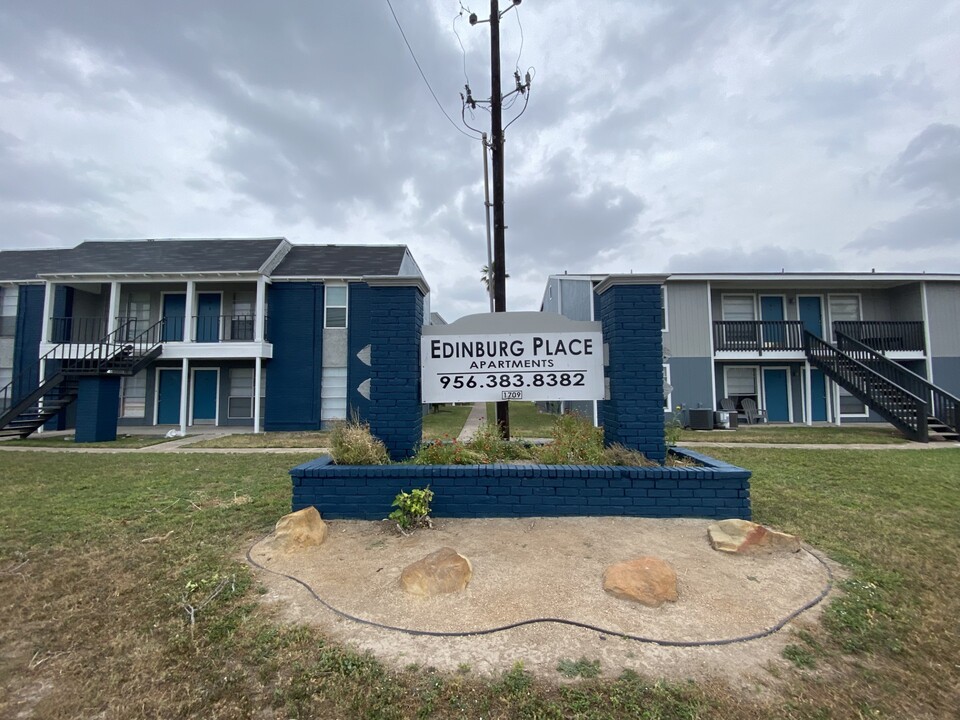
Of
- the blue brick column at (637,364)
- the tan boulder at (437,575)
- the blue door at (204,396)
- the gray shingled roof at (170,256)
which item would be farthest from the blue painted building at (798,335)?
the blue door at (204,396)

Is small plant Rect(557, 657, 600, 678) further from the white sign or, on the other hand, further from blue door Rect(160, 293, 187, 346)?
blue door Rect(160, 293, 187, 346)

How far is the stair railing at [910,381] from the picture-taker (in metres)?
12.2

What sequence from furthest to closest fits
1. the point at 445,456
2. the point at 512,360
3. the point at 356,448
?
1. the point at 512,360
2. the point at 445,456
3. the point at 356,448

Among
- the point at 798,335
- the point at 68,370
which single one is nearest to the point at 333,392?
the point at 68,370

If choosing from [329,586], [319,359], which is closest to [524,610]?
[329,586]

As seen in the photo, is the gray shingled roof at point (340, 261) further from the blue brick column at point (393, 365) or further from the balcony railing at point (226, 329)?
the blue brick column at point (393, 365)

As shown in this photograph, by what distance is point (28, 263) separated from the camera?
56.9ft

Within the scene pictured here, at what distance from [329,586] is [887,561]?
179 inches

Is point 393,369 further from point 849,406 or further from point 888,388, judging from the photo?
point 849,406

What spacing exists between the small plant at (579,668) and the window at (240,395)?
15.9m

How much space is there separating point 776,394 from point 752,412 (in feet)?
4.96

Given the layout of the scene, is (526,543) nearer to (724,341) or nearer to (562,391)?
(562,391)

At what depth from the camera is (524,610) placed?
2855mm

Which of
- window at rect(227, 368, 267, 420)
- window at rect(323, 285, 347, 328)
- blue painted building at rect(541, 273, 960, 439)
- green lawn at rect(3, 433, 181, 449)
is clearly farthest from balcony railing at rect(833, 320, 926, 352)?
green lawn at rect(3, 433, 181, 449)
